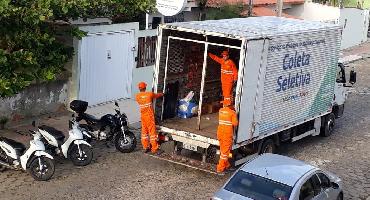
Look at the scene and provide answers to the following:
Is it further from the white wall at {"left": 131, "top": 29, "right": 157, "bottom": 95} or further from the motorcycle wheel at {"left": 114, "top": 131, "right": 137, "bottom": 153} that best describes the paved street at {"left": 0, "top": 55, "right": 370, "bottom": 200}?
the white wall at {"left": 131, "top": 29, "right": 157, "bottom": 95}

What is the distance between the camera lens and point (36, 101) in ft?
50.3

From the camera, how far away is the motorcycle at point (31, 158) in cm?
1115

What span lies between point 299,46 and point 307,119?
228 centimetres

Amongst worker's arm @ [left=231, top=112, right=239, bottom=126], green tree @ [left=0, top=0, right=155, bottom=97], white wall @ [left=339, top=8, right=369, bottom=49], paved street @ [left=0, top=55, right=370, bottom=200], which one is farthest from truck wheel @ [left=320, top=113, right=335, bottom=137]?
white wall @ [left=339, top=8, right=369, bottom=49]

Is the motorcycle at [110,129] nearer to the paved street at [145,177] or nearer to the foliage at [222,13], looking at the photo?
the paved street at [145,177]

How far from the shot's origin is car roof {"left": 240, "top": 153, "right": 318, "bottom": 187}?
9219mm

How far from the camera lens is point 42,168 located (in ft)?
36.9

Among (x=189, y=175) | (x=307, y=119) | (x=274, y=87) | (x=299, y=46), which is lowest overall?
(x=189, y=175)

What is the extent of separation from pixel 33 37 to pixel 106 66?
4610 millimetres

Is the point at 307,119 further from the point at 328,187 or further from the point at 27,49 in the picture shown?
the point at 27,49

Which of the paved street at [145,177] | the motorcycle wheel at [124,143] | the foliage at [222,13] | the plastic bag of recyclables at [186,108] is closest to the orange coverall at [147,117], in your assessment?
the paved street at [145,177]

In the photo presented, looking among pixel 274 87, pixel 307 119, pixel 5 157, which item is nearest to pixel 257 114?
pixel 274 87

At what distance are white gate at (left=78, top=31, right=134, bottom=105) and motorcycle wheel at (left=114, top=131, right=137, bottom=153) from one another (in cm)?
356

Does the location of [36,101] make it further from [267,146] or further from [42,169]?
[267,146]
